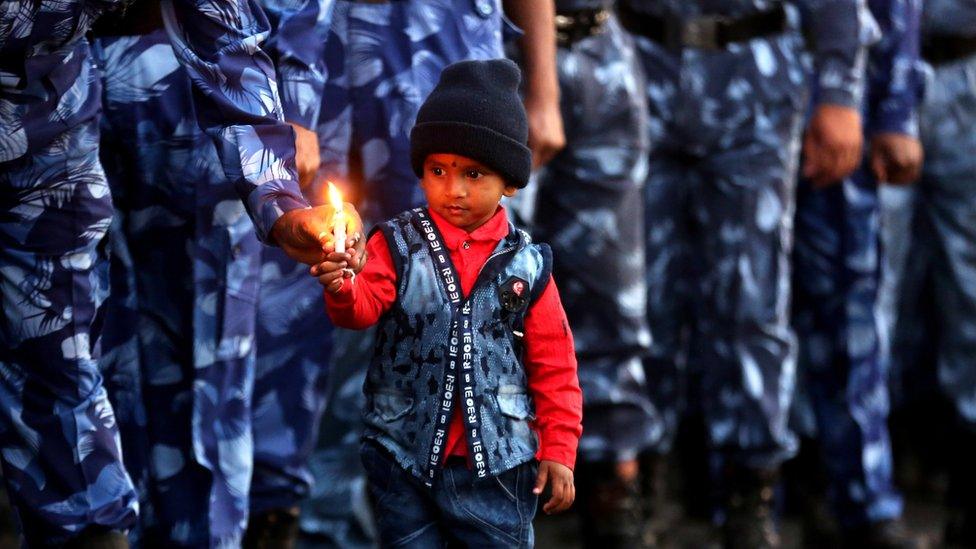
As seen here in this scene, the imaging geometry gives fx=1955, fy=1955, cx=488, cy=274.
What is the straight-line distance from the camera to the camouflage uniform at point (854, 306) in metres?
6.30

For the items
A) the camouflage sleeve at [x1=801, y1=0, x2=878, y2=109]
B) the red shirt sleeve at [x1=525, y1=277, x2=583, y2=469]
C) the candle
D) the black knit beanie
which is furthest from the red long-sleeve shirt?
the camouflage sleeve at [x1=801, y1=0, x2=878, y2=109]

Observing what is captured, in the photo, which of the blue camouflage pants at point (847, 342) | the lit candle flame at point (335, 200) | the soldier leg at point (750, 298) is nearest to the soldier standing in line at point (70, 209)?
the lit candle flame at point (335, 200)

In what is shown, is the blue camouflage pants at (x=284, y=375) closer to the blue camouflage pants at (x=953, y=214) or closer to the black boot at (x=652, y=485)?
the black boot at (x=652, y=485)

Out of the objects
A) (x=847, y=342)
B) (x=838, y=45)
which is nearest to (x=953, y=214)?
(x=847, y=342)

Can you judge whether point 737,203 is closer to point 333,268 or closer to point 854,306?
point 854,306

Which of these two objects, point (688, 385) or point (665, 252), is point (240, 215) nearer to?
point (665, 252)

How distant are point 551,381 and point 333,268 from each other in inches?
23.4

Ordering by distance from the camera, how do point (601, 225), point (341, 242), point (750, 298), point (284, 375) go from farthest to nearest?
point (750, 298), point (601, 225), point (284, 375), point (341, 242)

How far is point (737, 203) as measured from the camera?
581 cm

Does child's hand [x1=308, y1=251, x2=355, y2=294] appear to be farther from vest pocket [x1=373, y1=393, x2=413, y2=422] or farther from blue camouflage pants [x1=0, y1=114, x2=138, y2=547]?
blue camouflage pants [x1=0, y1=114, x2=138, y2=547]

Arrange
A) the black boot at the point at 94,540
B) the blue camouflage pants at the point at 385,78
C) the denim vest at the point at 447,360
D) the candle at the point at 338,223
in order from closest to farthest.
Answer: the candle at the point at 338,223
the denim vest at the point at 447,360
the black boot at the point at 94,540
the blue camouflage pants at the point at 385,78

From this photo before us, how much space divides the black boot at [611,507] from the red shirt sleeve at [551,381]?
2.01 metres

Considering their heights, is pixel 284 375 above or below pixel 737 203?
above

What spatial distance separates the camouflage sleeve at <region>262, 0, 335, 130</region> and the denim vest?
80cm
